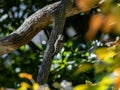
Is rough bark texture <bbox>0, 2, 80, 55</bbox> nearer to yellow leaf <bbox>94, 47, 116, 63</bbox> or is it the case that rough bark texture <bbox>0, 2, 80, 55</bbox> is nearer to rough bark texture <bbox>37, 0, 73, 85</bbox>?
rough bark texture <bbox>37, 0, 73, 85</bbox>

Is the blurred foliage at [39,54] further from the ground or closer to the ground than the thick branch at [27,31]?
further from the ground

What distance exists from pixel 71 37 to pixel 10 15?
553mm

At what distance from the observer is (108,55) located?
1.60 feet

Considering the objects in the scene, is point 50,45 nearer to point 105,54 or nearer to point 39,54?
point 105,54

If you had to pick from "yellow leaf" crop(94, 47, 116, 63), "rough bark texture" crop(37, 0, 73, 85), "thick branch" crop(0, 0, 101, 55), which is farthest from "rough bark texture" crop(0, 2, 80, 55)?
"yellow leaf" crop(94, 47, 116, 63)

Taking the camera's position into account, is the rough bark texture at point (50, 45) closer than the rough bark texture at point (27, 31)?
Yes

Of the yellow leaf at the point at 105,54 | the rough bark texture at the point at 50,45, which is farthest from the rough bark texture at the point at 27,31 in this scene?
the yellow leaf at the point at 105,54

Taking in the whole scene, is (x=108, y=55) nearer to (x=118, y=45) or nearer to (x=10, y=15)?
(x=118, y=45)

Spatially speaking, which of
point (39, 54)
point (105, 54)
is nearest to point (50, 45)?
point (105, 54)

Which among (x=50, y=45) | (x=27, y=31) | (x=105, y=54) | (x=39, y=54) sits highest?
(x=39, y=54)

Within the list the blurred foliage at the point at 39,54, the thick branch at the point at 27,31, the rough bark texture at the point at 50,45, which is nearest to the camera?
the rough bark texture at the point at 50,45

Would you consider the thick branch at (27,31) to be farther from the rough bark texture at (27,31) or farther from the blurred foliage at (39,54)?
the blurred foliage at (39,54)

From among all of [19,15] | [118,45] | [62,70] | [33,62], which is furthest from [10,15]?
[118,45]

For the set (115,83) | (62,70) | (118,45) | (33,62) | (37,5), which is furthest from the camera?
(37,5)
